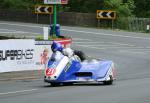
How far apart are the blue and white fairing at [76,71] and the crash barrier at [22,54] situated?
6286 millimetres

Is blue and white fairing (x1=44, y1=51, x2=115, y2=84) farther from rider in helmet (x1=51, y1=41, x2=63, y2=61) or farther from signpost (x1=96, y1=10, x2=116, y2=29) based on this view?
signpost (x1=96, y1=10, x2=116, y2=29)

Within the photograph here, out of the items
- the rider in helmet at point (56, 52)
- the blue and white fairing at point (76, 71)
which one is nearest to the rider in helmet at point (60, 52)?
the rider in helmet at point (56, 52)

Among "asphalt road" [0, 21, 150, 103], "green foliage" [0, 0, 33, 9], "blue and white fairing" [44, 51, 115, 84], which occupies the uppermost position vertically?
"green foliage" [0, 0, 33, 9]

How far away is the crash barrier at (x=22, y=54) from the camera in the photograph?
24.5 meters

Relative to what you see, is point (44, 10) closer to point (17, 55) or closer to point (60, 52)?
point (17, 55)

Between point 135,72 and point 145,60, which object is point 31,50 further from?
point 145,60

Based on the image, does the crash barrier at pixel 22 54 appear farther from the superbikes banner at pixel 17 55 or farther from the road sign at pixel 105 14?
the road sign at pixel 105 14

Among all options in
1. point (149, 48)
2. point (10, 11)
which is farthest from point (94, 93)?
point (10, 11)

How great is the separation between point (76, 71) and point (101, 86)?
0.91 m

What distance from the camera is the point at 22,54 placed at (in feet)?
83.1

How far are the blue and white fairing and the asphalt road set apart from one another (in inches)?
11.2

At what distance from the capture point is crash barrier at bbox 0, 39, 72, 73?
964 inches

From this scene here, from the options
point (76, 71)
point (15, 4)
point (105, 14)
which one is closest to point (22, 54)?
point (76, 71)

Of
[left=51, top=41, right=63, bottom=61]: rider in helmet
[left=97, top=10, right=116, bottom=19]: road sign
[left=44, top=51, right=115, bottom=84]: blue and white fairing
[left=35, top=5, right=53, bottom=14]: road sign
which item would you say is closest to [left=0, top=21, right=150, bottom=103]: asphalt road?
[left=44, top=51, right=115, bottom=84]: blue and white fairing
